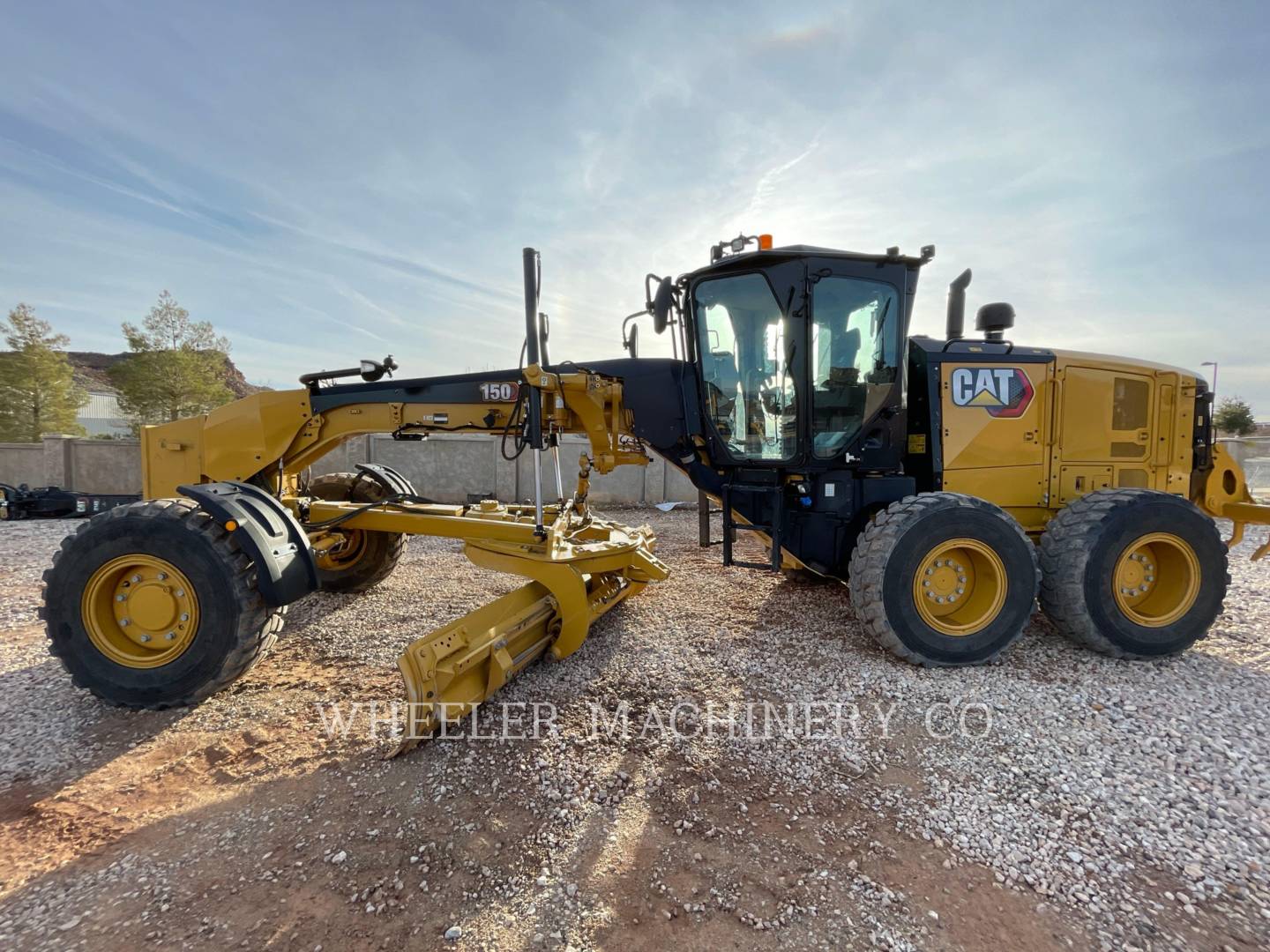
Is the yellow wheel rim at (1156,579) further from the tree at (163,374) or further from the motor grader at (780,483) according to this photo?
the tree at (163,374)

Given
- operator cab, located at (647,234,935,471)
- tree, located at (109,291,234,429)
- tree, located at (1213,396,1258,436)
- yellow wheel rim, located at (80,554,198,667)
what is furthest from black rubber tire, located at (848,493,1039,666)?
tree, located at (1213,396,1258,436)

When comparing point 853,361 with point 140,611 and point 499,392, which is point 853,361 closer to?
point 499,392

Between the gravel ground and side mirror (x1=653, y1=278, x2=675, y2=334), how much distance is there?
2436 mm

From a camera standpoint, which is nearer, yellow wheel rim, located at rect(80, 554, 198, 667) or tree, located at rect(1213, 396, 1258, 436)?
yellow wheel rim, located at rect(80, 554, 198, 667)

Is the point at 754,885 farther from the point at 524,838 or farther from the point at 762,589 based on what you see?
the point at 762,589

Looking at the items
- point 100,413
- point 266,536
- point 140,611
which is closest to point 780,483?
point 266,536

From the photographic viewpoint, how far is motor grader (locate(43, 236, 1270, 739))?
3.10m

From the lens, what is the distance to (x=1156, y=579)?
13.4 feet

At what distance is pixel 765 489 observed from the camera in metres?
4.25

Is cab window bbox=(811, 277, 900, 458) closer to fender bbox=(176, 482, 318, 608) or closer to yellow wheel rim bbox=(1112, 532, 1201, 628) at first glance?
yellow wheel rim bbox=(1112, 532, 1201, 628)

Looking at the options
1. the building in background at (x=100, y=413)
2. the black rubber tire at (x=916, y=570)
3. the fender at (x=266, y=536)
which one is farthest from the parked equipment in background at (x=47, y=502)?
the building in background at (x=100, y=413)

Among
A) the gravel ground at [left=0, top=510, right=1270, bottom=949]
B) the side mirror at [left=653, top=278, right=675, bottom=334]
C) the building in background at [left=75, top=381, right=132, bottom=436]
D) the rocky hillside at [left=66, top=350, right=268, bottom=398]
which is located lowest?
the gravel ground at [left=0, top=510, right=1270, bottom=949]

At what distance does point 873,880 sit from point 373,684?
2872 mm

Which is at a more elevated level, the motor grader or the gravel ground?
the motor grader
